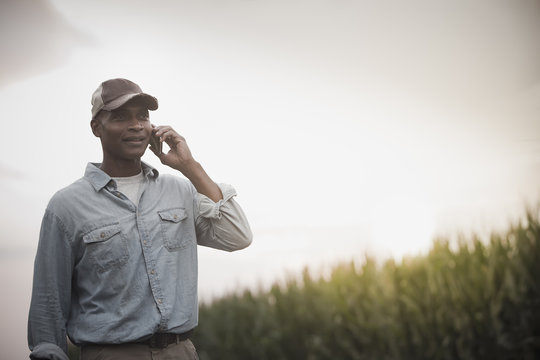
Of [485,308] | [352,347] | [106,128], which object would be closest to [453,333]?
[485,308]

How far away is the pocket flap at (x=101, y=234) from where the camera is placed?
2549 millimetres

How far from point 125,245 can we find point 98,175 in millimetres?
531

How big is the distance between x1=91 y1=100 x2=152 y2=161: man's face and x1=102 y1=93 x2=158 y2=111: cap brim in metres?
0.05

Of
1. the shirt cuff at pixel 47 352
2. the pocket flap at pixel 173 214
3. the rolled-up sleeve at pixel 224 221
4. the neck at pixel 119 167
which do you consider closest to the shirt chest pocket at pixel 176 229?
the pocket flap at pixel 173 214

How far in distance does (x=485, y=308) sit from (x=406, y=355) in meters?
1.33

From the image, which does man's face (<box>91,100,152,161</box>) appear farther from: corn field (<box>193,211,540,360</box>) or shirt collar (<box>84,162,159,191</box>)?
corn field (<box>193,211,540,360</box>)

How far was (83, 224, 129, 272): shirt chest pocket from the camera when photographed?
8.35 feet

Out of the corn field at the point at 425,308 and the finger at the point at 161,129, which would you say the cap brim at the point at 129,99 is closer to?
the finger at the point at 161,129

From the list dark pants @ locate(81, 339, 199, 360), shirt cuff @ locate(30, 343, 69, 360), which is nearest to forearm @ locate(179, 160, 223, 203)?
dark pants @ locate(81, 339, 199, 360)

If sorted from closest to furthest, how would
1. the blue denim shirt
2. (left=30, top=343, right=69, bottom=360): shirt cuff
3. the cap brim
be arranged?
(left=30, top=343, right=69, bottom=360): shirt cuff
the blue denim shirt
the cap brim

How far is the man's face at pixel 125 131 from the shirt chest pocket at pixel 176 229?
0.46 meters

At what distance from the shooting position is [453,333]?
5.79 m

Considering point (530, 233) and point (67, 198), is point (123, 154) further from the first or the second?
point (530, 233)

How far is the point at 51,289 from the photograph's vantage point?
2.50 meters
